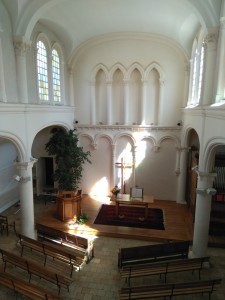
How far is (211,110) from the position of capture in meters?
6.91

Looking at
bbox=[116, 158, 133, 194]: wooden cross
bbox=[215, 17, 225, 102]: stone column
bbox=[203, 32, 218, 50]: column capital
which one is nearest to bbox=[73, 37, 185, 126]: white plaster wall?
bbox=[116, 158, 133, 194]: wooden cross

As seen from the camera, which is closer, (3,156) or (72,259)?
(72,259)

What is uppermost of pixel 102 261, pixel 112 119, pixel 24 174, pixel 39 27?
pixel 39 27

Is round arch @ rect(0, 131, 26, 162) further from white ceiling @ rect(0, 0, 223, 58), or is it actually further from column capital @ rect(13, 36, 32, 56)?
white ceiling @ rect(0, 0, 223, 58)

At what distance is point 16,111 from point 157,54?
321 inches

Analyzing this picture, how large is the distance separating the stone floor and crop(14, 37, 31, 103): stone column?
5.99m

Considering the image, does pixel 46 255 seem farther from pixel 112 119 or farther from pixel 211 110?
pixel 112 119

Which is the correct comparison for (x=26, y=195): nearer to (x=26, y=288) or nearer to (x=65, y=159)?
(x=65, y=159)

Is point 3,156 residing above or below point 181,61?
below

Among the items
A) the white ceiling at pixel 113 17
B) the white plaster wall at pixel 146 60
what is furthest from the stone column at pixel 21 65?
the white plaster wall at pixel 146 60

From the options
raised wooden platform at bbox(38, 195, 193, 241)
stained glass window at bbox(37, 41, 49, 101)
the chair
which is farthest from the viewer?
the chair

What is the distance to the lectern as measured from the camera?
10.9 m

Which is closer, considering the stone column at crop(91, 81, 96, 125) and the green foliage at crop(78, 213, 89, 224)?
the green foliage at crop(78, 213, 89, 224)

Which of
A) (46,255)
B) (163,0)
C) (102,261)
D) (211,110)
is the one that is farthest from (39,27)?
(102,261)
